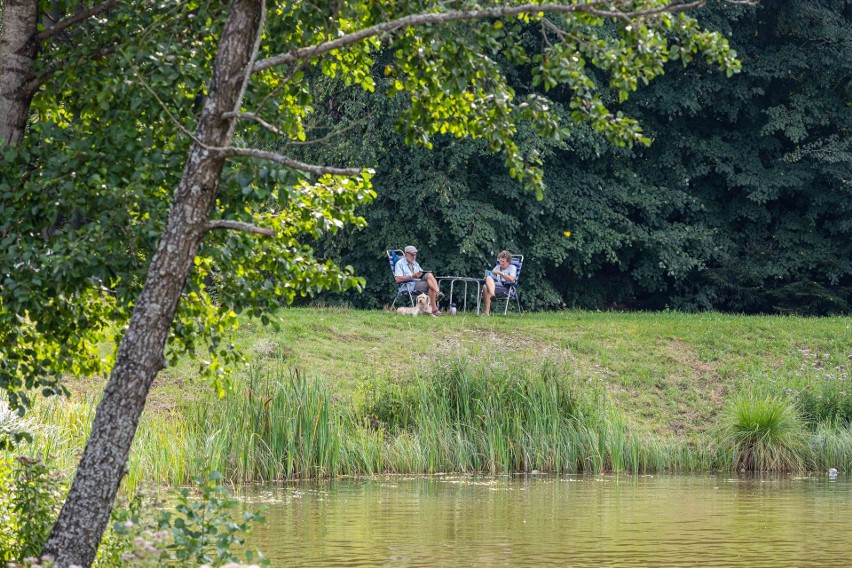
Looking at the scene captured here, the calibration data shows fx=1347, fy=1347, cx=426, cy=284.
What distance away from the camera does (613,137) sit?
646cm

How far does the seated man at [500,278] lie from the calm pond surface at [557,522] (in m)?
8.69

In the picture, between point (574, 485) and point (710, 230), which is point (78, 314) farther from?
point (710, 230)

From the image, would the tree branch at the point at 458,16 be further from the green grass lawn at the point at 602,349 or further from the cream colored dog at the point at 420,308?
the cream colored dog at the point at 420,308

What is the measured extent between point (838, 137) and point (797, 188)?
1441 millimetres

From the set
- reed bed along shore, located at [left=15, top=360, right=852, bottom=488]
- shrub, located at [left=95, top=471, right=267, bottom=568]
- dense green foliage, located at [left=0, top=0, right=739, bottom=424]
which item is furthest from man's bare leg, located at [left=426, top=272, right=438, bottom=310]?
shrub, located at [left=95, top=471, right=267, bottom=568]

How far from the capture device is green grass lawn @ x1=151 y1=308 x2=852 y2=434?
17000 mm

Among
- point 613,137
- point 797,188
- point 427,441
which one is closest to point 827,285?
point 797,188

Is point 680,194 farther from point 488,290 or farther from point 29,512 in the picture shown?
point 29,512

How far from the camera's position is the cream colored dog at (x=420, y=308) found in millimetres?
21656

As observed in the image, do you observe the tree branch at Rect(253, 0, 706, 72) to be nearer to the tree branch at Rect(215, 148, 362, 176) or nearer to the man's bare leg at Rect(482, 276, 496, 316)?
the tree branch at Rect(215, 148, 362, 176)

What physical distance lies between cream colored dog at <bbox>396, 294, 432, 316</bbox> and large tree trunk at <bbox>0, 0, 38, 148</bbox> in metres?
14.9

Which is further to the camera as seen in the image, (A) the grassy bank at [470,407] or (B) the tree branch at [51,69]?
(A) the grassy bank at [470,407]

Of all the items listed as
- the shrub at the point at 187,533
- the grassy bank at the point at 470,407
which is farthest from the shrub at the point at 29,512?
the grassy bank at the point at 470,407

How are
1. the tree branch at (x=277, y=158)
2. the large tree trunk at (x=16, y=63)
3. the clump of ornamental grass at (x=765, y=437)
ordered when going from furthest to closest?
the clump of ornamental grass at (x=765, y=437) < the large tree trunk at (x=16, y=63) < the tree branch at (x=277, y=158)
